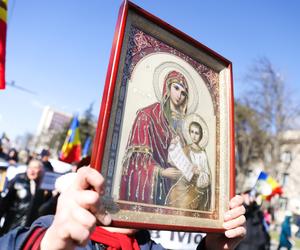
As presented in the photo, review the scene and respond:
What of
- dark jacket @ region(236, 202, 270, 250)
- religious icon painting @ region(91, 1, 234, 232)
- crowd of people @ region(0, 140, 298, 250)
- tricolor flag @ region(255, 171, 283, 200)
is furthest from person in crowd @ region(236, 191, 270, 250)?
religious icon painting @ region(91, 1, 234, 232)

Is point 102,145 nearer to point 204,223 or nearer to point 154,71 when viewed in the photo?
point 154,71

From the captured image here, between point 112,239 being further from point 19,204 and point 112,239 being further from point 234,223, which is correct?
point 19,204

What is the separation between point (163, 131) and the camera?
4.37 ft

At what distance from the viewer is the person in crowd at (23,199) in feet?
18.4

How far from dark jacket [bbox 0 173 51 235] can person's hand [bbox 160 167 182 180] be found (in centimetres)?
487

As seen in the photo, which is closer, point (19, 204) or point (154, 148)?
point (154, 148)

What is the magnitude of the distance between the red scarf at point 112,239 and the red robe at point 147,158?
1.21ft

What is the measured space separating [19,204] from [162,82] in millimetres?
5026

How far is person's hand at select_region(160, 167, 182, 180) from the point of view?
4.27 feet

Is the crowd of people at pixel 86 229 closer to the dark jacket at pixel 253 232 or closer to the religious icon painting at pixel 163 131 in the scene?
the religious icon painting at pixel 163 131

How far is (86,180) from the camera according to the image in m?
1.04

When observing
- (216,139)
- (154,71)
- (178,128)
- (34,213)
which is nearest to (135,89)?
(154,71)

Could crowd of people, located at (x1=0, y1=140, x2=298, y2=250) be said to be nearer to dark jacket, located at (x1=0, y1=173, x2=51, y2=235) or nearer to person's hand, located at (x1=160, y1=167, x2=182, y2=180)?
person's hand, located at (x1=160, y1=167, x2=182, y2=180)

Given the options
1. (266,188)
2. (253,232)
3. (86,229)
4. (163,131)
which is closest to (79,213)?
(86,229)
